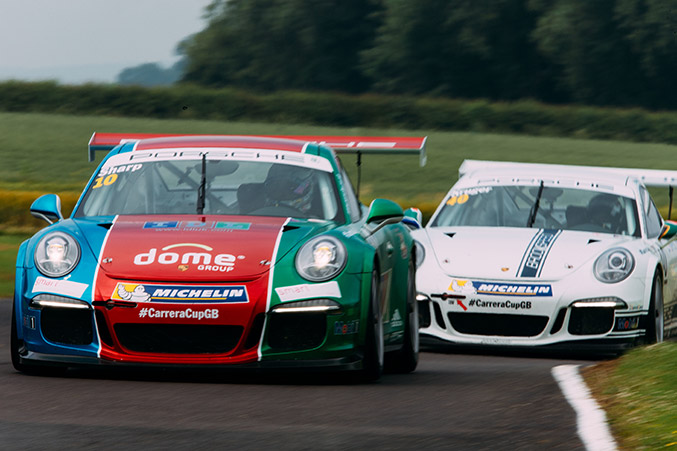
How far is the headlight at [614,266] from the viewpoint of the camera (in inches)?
391

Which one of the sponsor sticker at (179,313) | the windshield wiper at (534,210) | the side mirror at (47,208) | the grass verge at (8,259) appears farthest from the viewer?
the grass verge at (8,259)

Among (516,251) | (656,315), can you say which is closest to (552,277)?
(516,251)

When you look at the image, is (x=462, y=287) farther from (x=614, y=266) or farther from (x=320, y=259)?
(x=320, y=259)

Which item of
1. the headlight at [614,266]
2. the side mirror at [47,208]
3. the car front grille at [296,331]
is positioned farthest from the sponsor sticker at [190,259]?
the headlight at [614,266]

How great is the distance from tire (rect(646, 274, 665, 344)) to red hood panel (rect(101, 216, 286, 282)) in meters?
3.95

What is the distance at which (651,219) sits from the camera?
1137cm

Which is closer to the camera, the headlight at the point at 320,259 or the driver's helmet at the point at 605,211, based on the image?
the headlight at the point at 320,259

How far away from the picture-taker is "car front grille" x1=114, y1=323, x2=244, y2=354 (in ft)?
21.8

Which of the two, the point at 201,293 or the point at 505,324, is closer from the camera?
the point at 201,293

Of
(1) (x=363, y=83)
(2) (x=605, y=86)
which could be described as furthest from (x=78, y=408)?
(1) (x=363, y=83)

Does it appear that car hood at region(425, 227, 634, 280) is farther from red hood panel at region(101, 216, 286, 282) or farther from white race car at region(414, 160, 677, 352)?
red hood panel at region(101, 216, 286, 282)

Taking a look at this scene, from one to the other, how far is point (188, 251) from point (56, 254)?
0.64 m

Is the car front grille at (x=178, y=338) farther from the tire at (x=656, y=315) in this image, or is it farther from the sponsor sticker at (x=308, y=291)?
the tire at (x=656, y=315)

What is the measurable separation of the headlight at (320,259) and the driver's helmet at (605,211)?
4.51m
